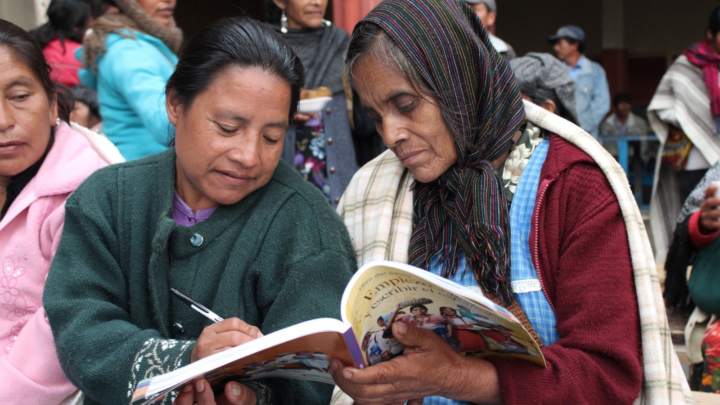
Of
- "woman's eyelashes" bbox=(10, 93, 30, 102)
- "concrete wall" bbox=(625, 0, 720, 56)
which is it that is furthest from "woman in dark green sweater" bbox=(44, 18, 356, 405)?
"concrete wall" bbox=(625, 0, 720, 56)

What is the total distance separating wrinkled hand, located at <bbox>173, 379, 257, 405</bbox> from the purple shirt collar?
0.49 metres

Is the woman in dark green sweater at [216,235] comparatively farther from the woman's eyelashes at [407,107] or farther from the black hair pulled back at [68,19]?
the black hair pulled back at [68,19]

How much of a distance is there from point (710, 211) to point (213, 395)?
193 cm

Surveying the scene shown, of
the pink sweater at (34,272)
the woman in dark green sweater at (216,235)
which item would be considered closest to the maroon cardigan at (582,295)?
the woman in dark green sweater at (216,235)

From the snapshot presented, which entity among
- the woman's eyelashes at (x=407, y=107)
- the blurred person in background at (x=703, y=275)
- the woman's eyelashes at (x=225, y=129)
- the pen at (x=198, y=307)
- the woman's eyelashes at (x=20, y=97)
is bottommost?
the blurred person in background at (x=703, y=275)

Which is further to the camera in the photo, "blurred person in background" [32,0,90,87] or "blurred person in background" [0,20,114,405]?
"blurred person in background" [32,0,90,87]

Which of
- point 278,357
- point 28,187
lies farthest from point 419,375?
point 28,187

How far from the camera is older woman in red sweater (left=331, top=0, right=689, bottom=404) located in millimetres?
1529

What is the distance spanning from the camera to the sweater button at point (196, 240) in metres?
1.69

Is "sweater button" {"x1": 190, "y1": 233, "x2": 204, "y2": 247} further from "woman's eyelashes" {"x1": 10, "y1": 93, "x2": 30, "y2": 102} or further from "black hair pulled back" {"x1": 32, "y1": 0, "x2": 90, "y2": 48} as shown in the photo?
"black hair pulled back" {"x1": 32, "y1": 0, "x2": 90, "y2": 48}

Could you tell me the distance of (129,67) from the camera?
2.81m

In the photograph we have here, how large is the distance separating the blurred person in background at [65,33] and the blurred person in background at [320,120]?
4.65ft

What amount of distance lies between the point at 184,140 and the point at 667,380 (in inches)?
52.5

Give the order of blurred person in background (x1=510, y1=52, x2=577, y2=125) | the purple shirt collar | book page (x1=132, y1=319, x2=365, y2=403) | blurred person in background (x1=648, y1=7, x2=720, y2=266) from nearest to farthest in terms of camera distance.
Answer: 1. book page (x1=132, y1=319, x2=365, y2=403)
2. the purple shirt collar
3. blurred person in background (x1=510, y1=52, x2=577, y2=125)
4. blurred person in background (x1=648, y1=7, x2=720, y2=266)
